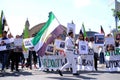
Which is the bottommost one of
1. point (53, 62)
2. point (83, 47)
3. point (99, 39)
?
point (53, 62)

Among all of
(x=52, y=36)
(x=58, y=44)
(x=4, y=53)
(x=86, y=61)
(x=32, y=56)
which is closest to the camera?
(x=52, y=36)

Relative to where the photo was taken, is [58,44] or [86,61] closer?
[58,44]

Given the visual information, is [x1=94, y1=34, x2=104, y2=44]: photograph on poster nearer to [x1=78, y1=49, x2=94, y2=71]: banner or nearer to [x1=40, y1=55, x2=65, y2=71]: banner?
[x1=78, y1=49, x2=94, y2=71]: banner

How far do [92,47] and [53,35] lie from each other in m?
3.25

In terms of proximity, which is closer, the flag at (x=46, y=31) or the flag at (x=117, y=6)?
the flag at (x=46, y=31)

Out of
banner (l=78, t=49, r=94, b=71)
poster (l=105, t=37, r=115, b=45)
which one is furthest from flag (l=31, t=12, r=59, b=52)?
poster (l=105, t=37, r=115, b=45)

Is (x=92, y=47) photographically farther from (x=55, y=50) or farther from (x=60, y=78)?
(x=60, y=78)

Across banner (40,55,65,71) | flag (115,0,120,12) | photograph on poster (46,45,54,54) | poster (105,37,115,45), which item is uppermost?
flag (115,0,120,12)

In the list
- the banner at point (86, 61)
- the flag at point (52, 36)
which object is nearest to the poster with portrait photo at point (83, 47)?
the banner at point (86, 61)

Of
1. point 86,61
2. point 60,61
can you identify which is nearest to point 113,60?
point 86,61

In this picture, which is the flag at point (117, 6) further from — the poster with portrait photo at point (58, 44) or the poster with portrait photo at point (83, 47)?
the poster with portrait photo at point (58, 44)

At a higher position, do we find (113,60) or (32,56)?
(32,56)

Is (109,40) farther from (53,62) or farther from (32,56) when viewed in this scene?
(32,56)

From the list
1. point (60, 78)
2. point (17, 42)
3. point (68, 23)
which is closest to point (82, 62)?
point (68, 23)
